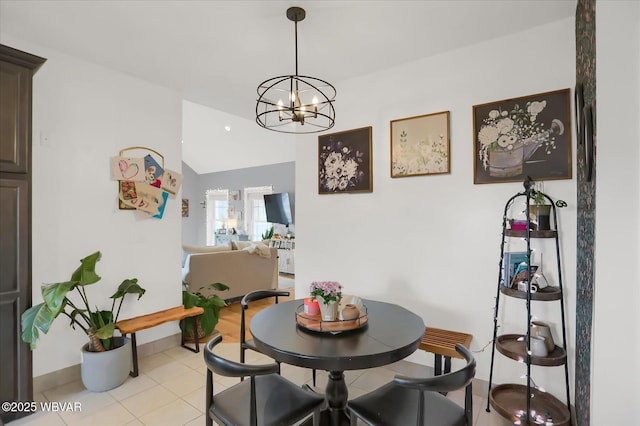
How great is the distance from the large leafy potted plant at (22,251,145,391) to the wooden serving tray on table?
62.5 inches

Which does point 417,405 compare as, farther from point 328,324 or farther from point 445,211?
point 445,211

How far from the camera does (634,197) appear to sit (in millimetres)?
1407

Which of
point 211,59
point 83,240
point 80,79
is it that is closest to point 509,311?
point 211,59

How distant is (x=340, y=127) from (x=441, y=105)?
970mm

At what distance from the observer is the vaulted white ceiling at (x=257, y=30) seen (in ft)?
6.98

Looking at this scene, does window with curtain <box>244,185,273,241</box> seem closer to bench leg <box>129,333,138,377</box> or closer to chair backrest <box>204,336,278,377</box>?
bench leg <box>129,333,138,377</box>

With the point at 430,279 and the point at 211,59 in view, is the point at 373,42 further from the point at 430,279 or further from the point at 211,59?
the point at 430,279

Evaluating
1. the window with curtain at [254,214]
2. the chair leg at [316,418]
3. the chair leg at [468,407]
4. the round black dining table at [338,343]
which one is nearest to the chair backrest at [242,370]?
the round black dining table at [338,343]

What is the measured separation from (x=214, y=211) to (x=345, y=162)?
743 centimetres

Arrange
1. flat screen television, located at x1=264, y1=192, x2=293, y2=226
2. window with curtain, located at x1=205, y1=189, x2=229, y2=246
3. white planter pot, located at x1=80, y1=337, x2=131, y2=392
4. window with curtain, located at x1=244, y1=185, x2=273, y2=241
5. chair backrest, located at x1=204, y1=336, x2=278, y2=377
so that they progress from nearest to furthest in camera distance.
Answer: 1. chair backrest, located at x1=204, y1=336, x2=278, y2=377
2. white planter pot, located at x1=80, y1=337, x2=131, y2=392
3. flat screen television, located at x1=264, y1=192, x2=293, y2=226
4. window with curtain, located at x1=244, y1=185, x2=273, y2=241
5. window with curtain, located at x1=205, y1=189, x2=229, y2=246

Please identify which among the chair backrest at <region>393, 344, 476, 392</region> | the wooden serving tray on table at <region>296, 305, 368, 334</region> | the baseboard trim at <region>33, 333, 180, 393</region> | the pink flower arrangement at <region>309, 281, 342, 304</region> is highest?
the pink flower arrangement at <region>309, 281, 342, 304</region>

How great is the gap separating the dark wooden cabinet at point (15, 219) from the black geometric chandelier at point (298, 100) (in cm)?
152

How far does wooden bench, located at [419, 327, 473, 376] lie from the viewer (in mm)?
2279

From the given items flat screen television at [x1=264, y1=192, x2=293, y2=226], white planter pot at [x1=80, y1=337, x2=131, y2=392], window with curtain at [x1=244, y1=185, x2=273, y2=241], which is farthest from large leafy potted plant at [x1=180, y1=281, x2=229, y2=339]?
window with curtain at [x1=244, y1=185, x2=273, y2=241]
